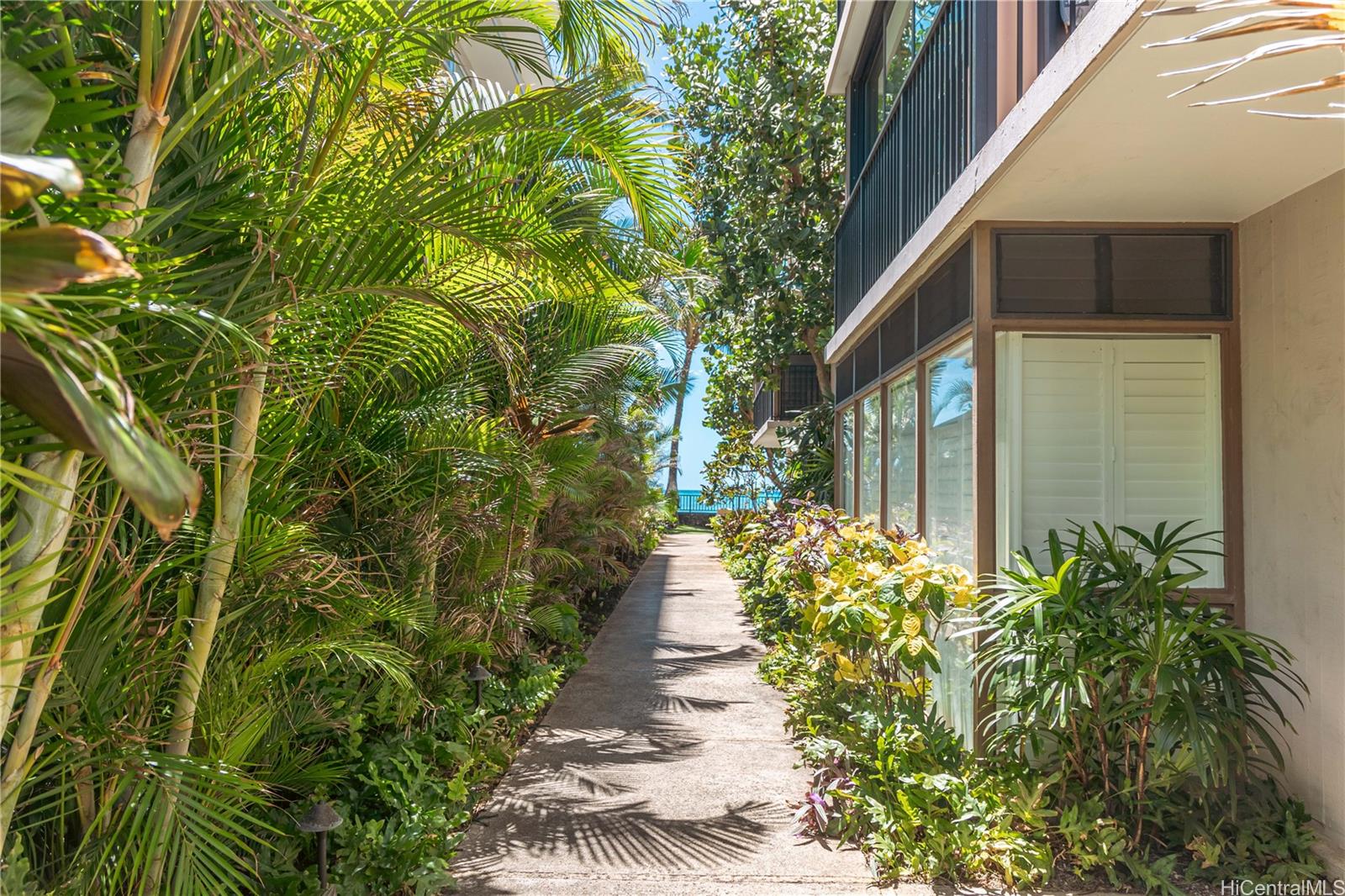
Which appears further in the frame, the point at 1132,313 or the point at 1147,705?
the point at 1132,313

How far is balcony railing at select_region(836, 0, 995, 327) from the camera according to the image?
3.90 metres

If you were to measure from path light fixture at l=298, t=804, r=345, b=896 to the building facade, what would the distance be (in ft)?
9.90

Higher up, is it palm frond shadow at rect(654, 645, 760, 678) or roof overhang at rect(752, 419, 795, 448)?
roof overhang at rect(752, 419, 795, 448)

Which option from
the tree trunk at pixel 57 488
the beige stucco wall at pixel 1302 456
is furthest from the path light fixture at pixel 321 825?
the beige stucco wall at pixel 1302 456

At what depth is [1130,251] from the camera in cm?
429

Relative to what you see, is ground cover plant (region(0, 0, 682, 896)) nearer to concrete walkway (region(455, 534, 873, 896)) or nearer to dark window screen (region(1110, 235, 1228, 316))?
concrete walkway (region(455, 534, 873, 896))

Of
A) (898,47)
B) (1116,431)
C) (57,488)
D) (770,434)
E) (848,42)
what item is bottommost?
(57,488)

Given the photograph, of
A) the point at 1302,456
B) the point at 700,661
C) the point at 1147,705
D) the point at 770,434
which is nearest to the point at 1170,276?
the point at 1302,456

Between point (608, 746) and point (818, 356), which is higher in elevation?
point (818, 356)

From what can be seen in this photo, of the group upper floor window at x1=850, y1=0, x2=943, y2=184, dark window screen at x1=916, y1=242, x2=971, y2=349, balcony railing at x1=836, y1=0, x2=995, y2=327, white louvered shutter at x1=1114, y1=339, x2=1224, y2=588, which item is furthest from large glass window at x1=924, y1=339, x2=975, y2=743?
upper floor window at x1=850, y1=0, x2=943, y2=184

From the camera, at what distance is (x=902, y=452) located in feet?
21.5

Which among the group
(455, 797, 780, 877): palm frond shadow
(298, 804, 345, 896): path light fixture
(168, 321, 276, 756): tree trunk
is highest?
(168, 321, 276, 756): tree trunk

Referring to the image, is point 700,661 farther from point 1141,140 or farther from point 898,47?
point 1141,140

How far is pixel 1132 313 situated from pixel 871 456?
13.4ft
